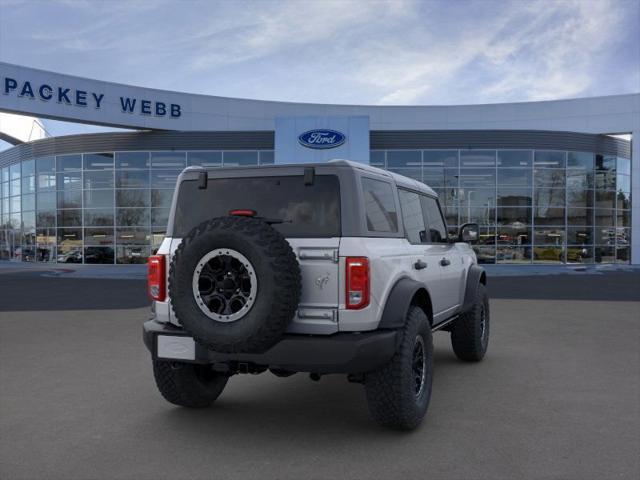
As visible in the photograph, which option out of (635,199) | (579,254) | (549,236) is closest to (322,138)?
(549,236)

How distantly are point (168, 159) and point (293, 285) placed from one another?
25890mm

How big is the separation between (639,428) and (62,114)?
2721cm

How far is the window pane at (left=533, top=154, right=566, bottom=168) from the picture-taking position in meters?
27.8

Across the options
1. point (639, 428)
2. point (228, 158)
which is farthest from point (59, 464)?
point (228, 158)

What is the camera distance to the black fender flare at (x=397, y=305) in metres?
4.04

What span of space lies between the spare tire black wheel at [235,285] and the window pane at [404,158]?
80.3 feet

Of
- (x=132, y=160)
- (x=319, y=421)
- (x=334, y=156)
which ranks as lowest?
(x=319, y=421)

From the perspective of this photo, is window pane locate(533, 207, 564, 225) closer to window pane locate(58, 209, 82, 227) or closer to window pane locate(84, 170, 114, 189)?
window pane locate(84, 170, 114, 189)

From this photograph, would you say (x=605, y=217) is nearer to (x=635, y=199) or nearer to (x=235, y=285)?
(x=635, y=199)

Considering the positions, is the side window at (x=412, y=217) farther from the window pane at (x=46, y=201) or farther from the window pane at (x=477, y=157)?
the window pane at (x=46, y=201)

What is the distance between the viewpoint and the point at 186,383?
4.71 metres

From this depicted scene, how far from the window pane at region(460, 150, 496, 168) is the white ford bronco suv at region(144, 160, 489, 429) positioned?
23.9 m

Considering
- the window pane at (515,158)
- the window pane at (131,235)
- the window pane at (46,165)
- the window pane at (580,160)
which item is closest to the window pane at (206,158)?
the window pane at (131,235)

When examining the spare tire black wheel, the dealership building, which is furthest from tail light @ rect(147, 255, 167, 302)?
the dealership building
